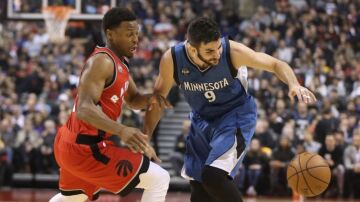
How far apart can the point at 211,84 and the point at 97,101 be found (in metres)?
1.13

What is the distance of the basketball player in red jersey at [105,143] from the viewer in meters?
5.61

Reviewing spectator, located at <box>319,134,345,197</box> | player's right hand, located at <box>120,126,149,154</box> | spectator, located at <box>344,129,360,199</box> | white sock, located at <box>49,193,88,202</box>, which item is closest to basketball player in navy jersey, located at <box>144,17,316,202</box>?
white sock, located at <box>49,193,88,202</box>

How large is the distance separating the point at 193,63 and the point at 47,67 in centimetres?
1206

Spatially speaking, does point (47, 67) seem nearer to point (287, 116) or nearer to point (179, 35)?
point (179, 35)

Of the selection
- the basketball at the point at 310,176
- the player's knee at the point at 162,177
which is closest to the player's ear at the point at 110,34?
the player's knee at the point at 162,177

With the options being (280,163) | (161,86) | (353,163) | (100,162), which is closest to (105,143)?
(100,162)

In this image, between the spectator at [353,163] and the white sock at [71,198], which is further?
the spectator at [353,163]

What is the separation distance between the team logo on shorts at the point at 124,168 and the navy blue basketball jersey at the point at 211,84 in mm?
1021

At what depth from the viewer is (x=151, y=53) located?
18.2 metres

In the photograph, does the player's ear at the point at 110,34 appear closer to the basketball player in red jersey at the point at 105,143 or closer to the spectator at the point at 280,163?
the basketball player in red jersey at the point at 105,143

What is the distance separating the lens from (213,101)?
643 centimetres

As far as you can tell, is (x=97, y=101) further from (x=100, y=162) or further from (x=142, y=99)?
(x=142, y=99)

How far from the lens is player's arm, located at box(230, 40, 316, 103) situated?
18.4ft

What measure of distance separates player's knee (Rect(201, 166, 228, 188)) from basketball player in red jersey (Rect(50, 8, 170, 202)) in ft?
1.41
